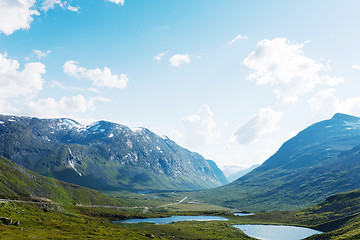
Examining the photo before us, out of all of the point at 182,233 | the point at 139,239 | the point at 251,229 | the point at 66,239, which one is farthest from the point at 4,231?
the point at 251,229

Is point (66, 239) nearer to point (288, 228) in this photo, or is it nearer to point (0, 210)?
point (0, 210)

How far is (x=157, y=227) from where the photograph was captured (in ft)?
532

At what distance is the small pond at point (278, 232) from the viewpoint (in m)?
155

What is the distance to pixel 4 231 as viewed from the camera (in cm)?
6844

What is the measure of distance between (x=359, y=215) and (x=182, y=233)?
366ft

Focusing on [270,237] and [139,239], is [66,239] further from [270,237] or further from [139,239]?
[270,237]

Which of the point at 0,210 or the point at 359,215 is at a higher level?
the point at 0,210

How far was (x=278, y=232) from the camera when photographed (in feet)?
559

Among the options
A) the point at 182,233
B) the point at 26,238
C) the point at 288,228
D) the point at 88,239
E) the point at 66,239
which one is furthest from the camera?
the point at 288,228

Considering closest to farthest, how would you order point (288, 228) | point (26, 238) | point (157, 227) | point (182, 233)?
point (26, 238) → point (182, 233) → point (157, 227) → point (288, 228)

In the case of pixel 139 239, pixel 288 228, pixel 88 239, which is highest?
pixel 88 239

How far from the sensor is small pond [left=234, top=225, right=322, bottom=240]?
155350 mm

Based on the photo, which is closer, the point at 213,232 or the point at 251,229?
the point at 213,232

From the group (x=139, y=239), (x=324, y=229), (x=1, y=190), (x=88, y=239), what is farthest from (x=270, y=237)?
(x=1, y=190)
